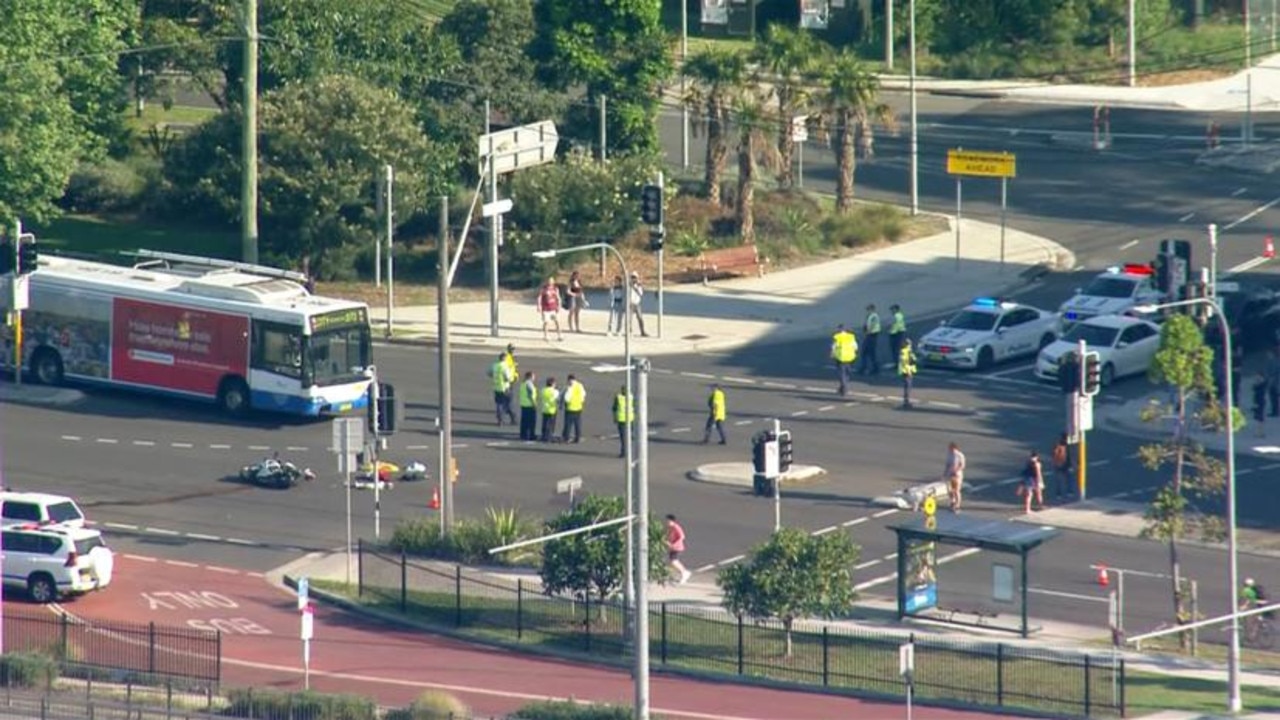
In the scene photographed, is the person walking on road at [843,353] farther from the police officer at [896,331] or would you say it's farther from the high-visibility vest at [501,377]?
the high-visibility vest at [501,377]

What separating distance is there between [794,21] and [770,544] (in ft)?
212

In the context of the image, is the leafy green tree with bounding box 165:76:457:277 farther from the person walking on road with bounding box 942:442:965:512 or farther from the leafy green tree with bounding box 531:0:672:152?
the person walking on road with bounding box 942:442:965:512

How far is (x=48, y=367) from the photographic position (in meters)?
63.1

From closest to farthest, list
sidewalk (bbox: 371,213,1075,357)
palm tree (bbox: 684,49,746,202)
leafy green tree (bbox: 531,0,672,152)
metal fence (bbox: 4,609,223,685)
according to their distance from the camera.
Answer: metal fence (bbox: 4,609,223,685) → sidewalk (bbox: 371,213,1075,357) → palm tree (bbox: 684,49,746,202) → leafy green tree (bbox: 531,0,672,152)

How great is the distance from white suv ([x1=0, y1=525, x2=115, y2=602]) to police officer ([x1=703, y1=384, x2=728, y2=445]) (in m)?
14.3

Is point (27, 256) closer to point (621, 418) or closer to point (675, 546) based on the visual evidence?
point (675, 546)

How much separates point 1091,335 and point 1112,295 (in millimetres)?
4772

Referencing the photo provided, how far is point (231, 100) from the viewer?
264ft

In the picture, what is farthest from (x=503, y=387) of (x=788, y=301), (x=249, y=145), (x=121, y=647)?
(x=121, y=647)

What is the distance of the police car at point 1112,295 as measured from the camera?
223 ft

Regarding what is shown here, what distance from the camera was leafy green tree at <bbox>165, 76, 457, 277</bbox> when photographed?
72.4 meters

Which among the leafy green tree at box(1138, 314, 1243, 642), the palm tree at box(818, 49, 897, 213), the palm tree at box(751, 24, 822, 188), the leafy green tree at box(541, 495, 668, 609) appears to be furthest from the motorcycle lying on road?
the palm tree at box(818, 49, 897, 213)

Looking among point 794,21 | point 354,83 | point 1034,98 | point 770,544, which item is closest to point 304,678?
point 770,544

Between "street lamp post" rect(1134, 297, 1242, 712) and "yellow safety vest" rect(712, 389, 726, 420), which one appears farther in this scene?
"yellow safety vest" rect(712, 389, 726, 420)
